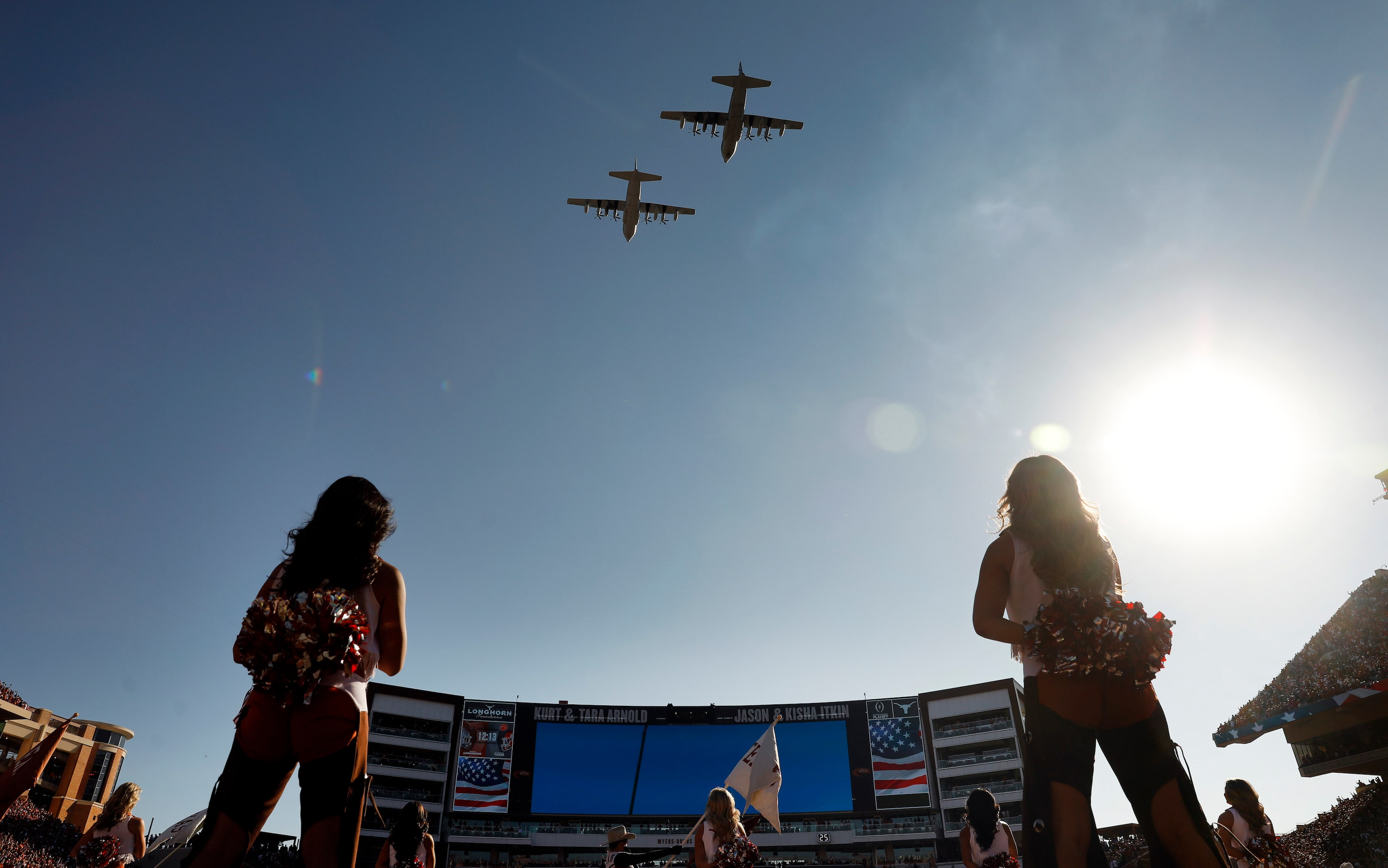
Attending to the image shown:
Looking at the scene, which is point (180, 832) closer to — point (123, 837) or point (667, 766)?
point (123, 837)

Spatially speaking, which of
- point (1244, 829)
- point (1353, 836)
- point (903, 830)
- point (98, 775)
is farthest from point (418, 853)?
point (98, 775)

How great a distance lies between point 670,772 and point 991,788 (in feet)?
68.9

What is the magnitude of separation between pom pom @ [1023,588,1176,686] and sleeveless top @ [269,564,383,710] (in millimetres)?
2634

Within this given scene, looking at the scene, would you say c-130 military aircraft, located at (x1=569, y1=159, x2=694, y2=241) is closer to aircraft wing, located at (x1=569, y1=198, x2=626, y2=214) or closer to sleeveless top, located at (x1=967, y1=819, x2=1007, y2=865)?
aircraft wing, located at (x1=569, y1=198, x2=626, y2=214)

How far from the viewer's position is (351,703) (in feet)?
8.89

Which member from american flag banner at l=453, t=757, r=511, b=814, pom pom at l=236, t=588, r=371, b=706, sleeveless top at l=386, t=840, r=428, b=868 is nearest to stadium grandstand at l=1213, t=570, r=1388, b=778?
sleeveless top at l=386, t=840, r=428, b=868

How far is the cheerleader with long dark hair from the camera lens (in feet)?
8.09

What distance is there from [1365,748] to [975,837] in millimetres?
23509

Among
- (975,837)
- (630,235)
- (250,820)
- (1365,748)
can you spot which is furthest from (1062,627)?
(630,235)

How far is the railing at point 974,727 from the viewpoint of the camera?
152ft

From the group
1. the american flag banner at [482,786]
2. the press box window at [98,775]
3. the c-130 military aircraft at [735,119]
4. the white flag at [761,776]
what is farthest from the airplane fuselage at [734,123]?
the press box window at [98,775]

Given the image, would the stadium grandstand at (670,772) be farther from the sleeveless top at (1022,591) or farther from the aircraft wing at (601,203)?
the sleeveless top at (1022,591)

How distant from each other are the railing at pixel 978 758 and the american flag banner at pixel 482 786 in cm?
2847

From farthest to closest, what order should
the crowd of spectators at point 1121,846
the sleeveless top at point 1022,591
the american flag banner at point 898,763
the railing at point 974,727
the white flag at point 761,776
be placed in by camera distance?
the railing at point 974,727, the american flag banner at point 898,763, the crowd of spectators at point 1121,846, the white flag at point 761,776, the sleeveless top at point 1022,591
